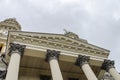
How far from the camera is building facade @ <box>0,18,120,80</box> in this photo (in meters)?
18.1

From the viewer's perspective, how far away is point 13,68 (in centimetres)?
1530

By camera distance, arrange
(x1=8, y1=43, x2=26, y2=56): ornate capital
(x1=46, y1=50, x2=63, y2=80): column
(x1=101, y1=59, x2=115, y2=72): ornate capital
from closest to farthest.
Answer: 1. (x1=46, y1=50, x2=63, y2=80): column
2. (x1=8, y1=43, x2=26, y2=56): ornate capital
3. (x1=101, y1=59, x2=115, y2=72): ornate capital

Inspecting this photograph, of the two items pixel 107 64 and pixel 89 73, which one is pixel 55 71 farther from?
pixel 107 64

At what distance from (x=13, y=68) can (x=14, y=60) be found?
3.57 ft

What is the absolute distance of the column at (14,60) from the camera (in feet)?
47.7

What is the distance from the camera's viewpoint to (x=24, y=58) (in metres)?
19.5

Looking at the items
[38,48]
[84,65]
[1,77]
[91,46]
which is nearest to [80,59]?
[84,65]

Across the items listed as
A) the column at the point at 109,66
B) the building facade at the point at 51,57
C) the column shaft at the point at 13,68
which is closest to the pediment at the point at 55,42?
the building facade at the point at 51,57

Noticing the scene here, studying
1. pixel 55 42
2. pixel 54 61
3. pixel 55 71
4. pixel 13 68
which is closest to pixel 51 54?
pixel 54 61

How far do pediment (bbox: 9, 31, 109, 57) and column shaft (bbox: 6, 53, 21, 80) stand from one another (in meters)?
2.16

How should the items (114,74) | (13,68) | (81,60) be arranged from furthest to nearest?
(81,60)
(114,74)
(13,68)

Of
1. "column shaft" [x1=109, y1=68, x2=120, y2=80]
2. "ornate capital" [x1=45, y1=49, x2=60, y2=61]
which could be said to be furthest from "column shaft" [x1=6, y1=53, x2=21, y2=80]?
"column shaft" [x1=109, y1=68, x2=120, y2=80]

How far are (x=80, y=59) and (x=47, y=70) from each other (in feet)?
11.8

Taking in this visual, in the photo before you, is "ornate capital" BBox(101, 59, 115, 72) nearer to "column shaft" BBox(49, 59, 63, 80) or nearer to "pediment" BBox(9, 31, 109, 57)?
"pediment" BBox(9, 31, 109, 57)
